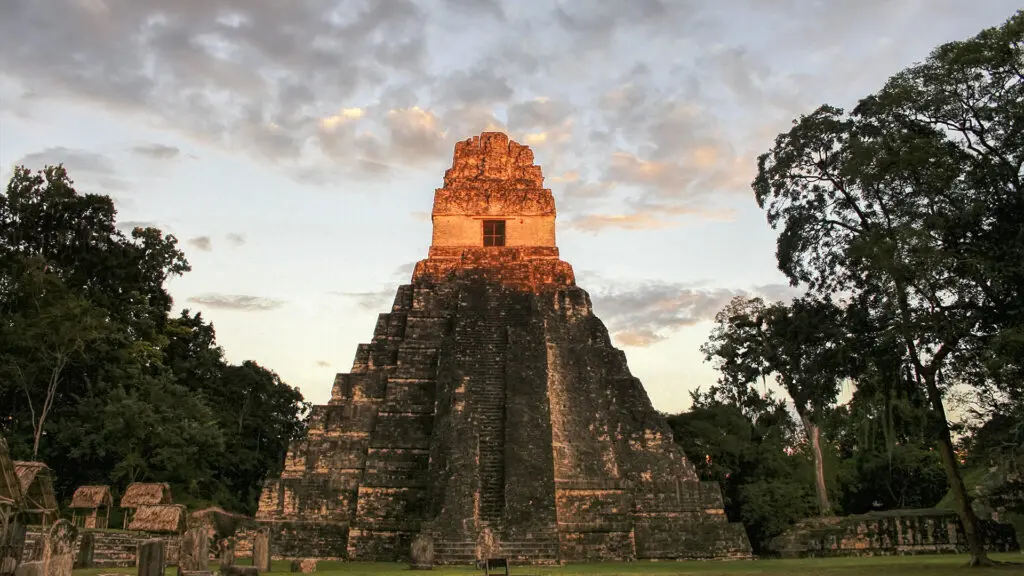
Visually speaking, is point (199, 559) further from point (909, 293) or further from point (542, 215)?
point (542, 215)

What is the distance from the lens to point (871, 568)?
12.4 metres

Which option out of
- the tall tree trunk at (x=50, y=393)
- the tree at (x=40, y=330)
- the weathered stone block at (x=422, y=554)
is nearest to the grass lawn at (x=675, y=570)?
the weathered stone block at (x=422, y=554)

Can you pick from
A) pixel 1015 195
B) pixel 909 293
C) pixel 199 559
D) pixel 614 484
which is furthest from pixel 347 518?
pixel 1015 195

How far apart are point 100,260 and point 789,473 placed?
21027 millimetres

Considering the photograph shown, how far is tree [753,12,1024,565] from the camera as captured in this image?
35.5ft

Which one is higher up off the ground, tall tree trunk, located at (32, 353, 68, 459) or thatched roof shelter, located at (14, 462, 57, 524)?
tall tree trunk, located at (32, 353, 68, 459)

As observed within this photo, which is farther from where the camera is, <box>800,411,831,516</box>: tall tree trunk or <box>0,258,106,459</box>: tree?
<box>800,411,831,516</box>: tall tree trunk

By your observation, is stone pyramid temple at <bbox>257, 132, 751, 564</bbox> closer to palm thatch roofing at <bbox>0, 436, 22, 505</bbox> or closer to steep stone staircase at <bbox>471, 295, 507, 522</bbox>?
steep stone staircase at <bbox>471, 295, 507, 522</bbox>

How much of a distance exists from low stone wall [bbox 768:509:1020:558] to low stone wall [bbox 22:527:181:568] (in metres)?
12.3

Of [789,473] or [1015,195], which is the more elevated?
[1015,195]

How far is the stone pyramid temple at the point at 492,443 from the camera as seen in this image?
47.6 feet

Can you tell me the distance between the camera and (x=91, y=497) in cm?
1923

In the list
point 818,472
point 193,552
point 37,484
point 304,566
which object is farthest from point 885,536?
point 37,484

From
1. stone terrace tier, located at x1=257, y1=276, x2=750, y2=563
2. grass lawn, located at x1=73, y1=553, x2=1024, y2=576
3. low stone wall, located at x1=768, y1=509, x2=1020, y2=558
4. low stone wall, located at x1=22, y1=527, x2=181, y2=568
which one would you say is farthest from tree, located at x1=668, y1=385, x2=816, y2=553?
low stone wall, located at x1=22, y1=527, x2=181, y2=568
